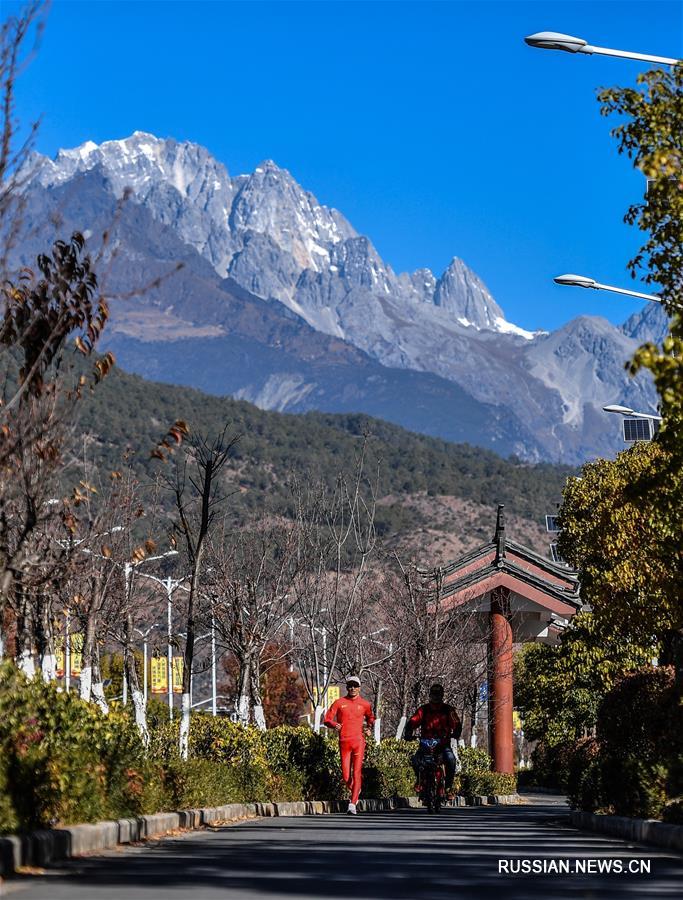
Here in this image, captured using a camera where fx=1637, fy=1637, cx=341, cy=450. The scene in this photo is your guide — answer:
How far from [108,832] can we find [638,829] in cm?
636

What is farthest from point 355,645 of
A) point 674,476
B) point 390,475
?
point 390,475

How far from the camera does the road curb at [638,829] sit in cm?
1581

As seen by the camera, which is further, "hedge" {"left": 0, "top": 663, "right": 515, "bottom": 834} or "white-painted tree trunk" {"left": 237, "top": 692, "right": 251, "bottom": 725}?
"white-painted tree trunk" {"left": 237, "top": 692, "right": 251, "bottom": 725}

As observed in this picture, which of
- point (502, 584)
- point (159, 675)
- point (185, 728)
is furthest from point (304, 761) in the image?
point (159, 675)

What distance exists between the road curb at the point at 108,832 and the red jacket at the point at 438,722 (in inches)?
92.0

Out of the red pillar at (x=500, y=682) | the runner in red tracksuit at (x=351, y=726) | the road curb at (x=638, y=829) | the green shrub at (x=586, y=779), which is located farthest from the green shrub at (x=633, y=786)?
the red pillar at (x=500, y=682)

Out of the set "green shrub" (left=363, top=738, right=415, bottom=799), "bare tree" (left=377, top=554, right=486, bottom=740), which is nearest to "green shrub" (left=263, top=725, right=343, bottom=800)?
"green shrub" (left=363, top=738, right=415, bottom=799)

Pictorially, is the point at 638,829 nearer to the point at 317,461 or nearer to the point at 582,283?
the point at 582,283

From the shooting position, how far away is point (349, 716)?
2214 centimetres

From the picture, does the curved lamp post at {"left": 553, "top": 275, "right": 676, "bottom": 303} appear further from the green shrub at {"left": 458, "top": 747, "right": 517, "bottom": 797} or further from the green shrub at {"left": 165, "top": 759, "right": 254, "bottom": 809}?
the green shrub at {"left": 458, "top": 747, "right": 517, "bottom": 797}

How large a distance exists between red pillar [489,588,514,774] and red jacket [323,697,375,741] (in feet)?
104

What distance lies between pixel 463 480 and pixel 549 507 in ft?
35.2

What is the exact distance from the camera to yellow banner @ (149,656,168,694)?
80000 millimetres

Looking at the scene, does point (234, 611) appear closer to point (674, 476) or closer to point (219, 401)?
point (674, 476)
